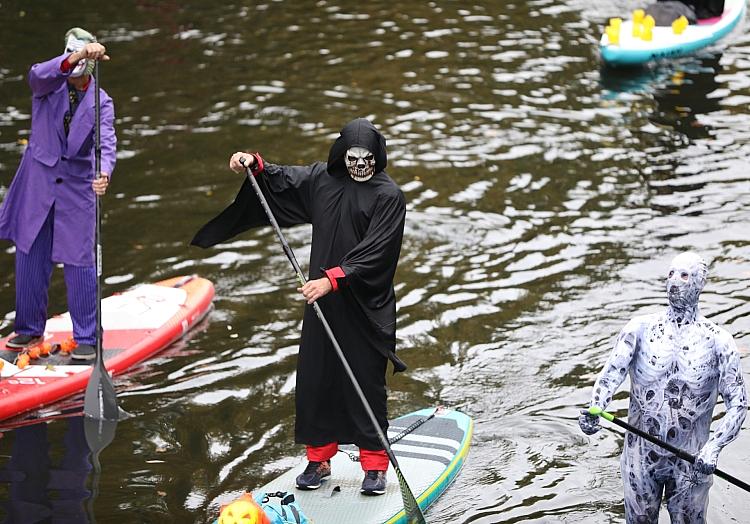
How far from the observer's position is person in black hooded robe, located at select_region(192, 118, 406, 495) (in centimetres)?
623

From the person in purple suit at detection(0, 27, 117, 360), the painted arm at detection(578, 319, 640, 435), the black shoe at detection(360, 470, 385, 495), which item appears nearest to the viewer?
the painted arm at detection(578, 319, 640, 435)

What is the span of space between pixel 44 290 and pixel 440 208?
439 cm

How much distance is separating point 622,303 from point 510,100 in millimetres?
5543

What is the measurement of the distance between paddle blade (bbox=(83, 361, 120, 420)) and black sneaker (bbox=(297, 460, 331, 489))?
1739 mm

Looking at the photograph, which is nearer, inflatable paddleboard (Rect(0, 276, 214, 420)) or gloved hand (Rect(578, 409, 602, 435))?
gloved hand (Rect(578, 409, 602, 435))

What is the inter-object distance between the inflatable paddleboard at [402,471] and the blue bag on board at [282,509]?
0.34 metres

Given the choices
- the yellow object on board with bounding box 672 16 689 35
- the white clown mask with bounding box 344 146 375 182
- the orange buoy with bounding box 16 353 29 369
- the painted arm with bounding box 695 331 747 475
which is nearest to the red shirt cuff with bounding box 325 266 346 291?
the white clown mask with bounding box 344 146 375 182

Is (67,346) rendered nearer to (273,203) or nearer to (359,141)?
(273,203)

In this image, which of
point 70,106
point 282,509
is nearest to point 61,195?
point 70,106

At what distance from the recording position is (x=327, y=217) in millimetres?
6375

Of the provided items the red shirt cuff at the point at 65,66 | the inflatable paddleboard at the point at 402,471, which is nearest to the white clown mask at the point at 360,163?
the inflatable paddleboard at the point at 402,471

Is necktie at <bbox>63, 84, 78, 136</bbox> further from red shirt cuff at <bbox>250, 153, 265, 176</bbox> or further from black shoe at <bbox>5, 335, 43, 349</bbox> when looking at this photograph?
red shirt cuff at <bbox>250, 153, 265, 176</bbox>

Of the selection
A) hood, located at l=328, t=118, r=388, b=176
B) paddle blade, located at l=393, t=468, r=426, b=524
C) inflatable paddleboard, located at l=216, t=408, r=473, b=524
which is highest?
hood, located at l=328, t=118, r=388, b=176

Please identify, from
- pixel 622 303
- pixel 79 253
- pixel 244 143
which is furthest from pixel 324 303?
pixel 244 143
